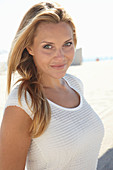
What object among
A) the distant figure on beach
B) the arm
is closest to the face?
the distant figure on beach

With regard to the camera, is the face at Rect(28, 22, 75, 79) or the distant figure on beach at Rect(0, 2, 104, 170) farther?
the face at Rect(28, 22, 75, 79)

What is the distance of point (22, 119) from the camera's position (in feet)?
3.85

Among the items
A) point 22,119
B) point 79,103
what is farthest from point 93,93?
point 22,119

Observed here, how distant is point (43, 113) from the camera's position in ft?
4.14

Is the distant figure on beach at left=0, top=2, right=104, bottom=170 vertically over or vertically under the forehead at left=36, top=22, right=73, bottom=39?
under

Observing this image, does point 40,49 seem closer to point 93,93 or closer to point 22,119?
point 22,119

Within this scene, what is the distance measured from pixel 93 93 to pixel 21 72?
569cm

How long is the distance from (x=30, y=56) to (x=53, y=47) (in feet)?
0.74

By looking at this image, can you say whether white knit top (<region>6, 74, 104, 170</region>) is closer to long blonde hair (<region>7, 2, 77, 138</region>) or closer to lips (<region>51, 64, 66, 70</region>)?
long blonde hair (<region>7, 2, 77, 138</region>)

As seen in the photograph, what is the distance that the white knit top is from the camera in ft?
4.12

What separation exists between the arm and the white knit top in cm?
4

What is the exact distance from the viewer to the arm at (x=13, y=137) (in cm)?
115

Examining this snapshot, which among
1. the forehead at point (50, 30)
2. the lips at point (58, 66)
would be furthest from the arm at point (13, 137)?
the forehead at point (50, 30)

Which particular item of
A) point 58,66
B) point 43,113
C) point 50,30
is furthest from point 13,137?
point 50,30
